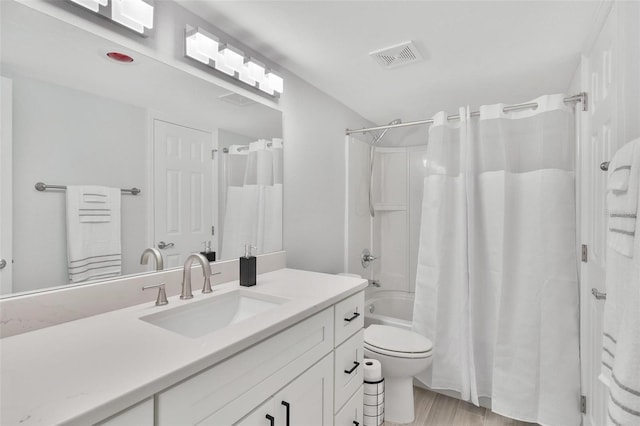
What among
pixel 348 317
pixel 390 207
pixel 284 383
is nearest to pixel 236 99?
pixel 348 317

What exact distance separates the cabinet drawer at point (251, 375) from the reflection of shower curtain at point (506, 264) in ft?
3.77

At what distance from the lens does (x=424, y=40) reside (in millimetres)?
1720

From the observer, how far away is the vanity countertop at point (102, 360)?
22.6 inches

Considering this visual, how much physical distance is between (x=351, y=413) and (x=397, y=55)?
195 centimetres

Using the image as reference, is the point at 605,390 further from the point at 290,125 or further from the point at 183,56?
the point at 183,56

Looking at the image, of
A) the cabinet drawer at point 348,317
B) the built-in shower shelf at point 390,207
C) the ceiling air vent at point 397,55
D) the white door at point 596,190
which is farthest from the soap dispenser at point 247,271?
the built-in shower shelf at point 390,207

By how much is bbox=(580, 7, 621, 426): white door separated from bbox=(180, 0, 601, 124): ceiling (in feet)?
0.75

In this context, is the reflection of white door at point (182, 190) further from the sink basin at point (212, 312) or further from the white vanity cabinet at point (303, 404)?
the white vanity cabinet at point (303, 404)

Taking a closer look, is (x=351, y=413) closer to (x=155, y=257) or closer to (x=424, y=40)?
(x=155, y=257)

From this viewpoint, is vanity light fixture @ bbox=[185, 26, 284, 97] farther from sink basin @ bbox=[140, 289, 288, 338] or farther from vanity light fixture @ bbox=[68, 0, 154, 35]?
sink basin @ bbox=[140, 289, 288, 338]

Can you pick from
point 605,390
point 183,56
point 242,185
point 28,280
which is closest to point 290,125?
point 242,185

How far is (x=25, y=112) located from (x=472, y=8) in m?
1.80

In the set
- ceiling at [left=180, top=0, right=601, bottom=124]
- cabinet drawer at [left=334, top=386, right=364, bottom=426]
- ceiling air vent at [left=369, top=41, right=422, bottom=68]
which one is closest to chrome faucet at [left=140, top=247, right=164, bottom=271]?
cabinet drawer at [left=334, top=386, right=364, bottom=426]

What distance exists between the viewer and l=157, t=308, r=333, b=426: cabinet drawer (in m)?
0.73
